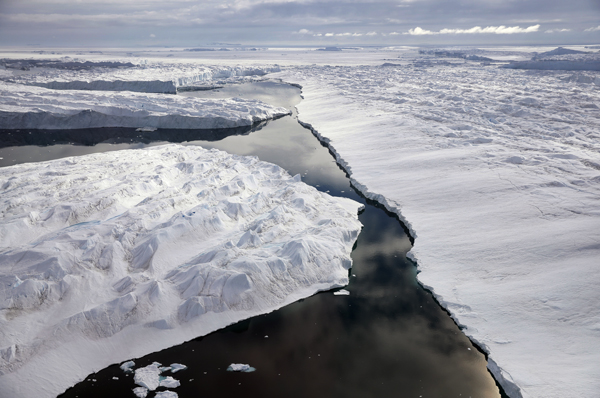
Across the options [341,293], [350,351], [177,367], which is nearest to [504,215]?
[341,293]

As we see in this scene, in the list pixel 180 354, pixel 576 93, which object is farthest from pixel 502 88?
pixel 180 354

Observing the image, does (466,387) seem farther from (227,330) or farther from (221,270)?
(221,270)

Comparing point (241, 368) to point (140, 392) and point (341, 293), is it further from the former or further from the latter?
point (341, 293)

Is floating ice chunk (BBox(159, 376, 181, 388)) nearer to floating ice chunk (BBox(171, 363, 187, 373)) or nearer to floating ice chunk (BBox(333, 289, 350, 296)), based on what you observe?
floating ice chunk (BBox(171, 363, 187, 373))

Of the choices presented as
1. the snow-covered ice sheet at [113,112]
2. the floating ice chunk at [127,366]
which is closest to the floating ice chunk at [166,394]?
the floating ice chunk at [127,366]

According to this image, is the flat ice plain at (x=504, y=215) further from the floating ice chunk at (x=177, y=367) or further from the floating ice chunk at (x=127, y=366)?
the floating ice chunk at (x=177, y=367)

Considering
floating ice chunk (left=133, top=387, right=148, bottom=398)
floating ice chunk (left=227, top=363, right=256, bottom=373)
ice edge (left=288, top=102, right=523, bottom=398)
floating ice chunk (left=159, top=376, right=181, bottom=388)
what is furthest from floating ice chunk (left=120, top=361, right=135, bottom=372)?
ice edge (left=288, top=102, right=523, bottom=398)

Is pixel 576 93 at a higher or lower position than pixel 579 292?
higher
